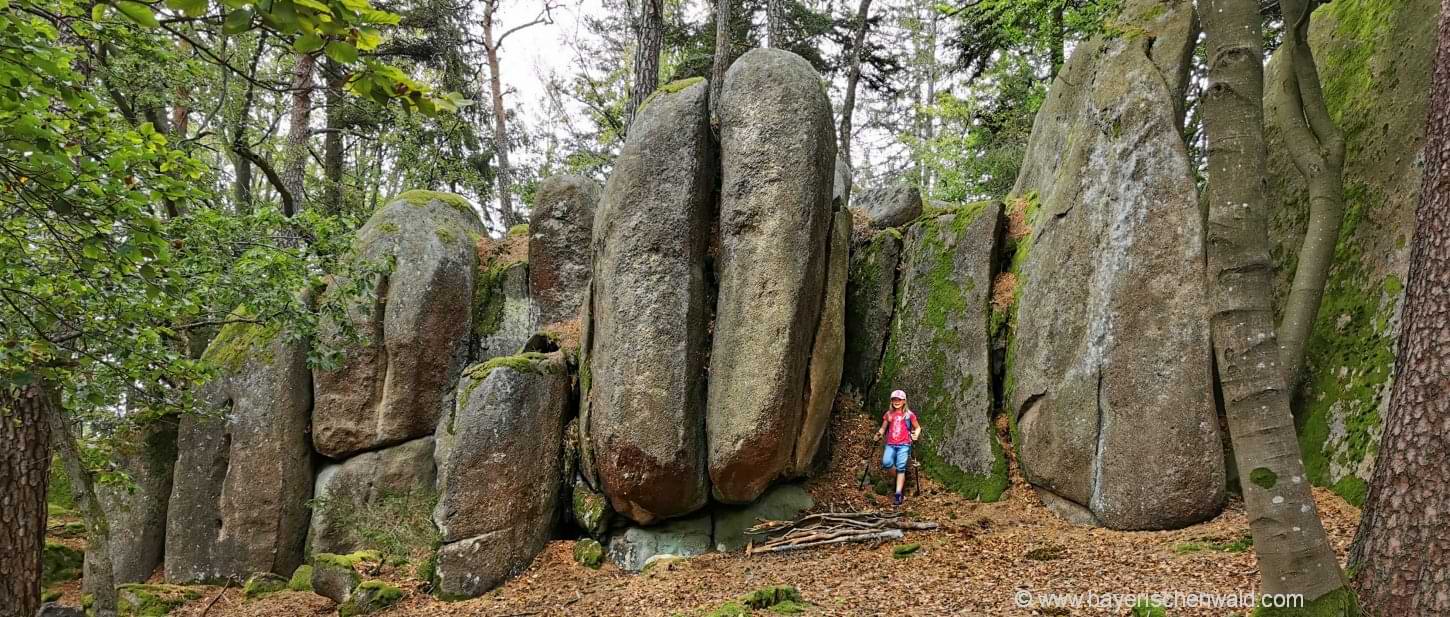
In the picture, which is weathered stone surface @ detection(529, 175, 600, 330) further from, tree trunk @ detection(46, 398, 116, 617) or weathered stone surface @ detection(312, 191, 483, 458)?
tree trunk @ detection(46, 398, 116, 617)

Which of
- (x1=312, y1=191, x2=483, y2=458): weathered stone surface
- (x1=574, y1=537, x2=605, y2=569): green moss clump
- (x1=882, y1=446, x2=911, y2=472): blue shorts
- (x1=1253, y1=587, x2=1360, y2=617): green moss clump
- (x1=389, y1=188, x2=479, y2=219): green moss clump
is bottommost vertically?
(x1=574, y1=537, x2=605, y2=569): green moss clump

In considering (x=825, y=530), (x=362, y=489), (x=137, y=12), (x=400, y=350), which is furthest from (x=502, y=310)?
(x=137, y=12)

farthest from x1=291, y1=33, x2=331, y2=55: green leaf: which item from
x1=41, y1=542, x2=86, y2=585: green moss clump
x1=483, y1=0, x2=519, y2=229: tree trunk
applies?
x1=483, y1=0, x2=519, y2=229: tree trunk

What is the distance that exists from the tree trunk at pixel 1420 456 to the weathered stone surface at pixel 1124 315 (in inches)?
129

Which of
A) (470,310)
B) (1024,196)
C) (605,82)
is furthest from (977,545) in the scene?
(605,82)

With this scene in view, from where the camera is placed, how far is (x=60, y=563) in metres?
11.4

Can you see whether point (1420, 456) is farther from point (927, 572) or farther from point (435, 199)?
point (435, 199)

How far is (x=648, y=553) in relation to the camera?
884 cm

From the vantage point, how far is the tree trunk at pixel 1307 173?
23.3 ft

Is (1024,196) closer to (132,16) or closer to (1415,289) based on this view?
(1415,289)

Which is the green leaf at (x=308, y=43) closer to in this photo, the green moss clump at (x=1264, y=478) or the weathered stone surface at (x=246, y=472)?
the green moss clump at (x=1264, y=478)

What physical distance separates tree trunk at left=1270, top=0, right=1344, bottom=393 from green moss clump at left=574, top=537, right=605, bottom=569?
7591 millimetres

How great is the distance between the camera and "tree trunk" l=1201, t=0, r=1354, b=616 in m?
3.96

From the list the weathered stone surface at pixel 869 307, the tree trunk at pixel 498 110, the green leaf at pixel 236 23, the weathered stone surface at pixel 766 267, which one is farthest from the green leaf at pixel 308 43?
the tree trunk at pixel 498 110
